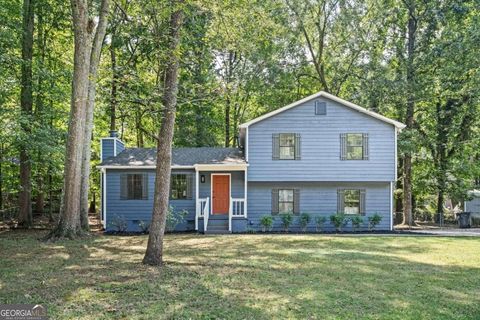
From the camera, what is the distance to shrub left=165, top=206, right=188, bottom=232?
52.7ft

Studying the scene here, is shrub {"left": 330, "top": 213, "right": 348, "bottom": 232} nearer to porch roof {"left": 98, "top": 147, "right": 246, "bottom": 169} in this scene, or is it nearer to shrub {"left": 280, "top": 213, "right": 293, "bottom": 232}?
shrub {"left": 280, "top": 213, "right": 293, "bottom": 232}

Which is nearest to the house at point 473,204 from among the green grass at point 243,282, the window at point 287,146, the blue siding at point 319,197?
the blue siding at point 319,197

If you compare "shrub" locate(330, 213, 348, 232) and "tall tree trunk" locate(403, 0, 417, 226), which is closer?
"shrub" locate(330, 213, 348, 232)

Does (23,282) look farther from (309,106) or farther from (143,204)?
(309,106)

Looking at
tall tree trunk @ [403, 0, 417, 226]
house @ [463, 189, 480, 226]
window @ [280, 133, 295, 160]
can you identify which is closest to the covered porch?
window @ [280, 133, 295, 160]

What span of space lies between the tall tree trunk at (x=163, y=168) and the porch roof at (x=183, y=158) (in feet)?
28.6

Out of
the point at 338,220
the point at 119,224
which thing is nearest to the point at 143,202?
the point at 119,224

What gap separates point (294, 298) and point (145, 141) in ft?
84.0

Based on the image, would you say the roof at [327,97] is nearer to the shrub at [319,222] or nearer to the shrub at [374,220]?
the shrub at [374,220]

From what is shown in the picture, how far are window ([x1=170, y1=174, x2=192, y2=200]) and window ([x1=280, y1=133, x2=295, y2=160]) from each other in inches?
164

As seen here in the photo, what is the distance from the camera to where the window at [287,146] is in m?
17.1

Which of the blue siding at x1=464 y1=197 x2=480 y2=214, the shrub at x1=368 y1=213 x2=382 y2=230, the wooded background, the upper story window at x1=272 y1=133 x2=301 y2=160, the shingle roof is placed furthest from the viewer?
the blue siding at x1=464 y1=197 x2=480 y2=214

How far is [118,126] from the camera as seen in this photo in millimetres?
28062

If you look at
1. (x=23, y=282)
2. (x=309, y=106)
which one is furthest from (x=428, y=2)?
(x=23, y=282)
